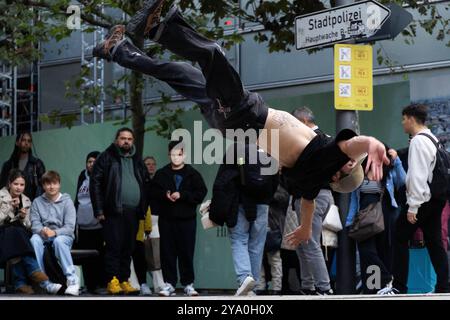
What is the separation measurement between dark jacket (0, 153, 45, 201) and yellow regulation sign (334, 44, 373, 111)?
4.57 m

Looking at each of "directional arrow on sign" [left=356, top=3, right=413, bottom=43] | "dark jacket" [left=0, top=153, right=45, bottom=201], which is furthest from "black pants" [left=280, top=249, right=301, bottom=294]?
"dark jacket" [left=0, top=153, right=45, bottom=201]

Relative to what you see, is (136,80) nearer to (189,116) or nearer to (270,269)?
(189,116)

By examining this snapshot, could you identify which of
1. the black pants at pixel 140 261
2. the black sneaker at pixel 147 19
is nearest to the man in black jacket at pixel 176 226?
the black pants at pixel 140 261

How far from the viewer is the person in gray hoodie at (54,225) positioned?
37.8ft

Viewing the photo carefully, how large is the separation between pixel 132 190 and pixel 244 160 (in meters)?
1.78

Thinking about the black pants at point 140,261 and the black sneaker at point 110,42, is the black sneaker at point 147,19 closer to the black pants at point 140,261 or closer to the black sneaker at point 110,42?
the black sneaker at point 110,42

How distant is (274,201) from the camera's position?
38.3 ft

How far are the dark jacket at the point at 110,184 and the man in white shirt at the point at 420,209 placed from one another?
349 centimetres

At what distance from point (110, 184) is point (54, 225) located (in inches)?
32.9

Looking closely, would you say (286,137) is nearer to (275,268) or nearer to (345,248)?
(345,248)

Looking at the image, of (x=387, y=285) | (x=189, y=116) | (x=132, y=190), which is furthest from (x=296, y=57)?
(x=387, y=285)

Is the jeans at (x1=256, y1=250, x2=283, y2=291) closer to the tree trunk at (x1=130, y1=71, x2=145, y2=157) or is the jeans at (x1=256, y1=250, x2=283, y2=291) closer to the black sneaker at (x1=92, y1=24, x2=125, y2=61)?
the tree trunk at (x1=130, y1=71, x2=145, y2=157)

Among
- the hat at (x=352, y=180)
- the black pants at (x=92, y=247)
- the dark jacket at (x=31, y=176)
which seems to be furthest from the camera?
the dark jacket at (x=31, y=176)

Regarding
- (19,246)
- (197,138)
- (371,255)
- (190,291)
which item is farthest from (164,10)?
(371,255)
